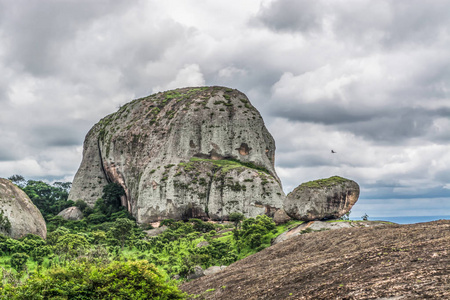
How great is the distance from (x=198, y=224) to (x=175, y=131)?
25.6 m

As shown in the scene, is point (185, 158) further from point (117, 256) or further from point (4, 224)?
point (117, 256)

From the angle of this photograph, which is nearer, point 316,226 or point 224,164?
point 316,226

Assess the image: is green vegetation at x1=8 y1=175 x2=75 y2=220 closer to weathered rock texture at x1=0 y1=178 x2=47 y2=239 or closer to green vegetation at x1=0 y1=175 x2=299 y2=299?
green vegetation at x1=0 y1=175 x2=299 y2=299

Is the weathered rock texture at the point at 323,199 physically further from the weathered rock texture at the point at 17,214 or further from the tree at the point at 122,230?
the weathered rock texture at the point at 17,214

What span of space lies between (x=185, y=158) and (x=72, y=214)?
25.5 metres

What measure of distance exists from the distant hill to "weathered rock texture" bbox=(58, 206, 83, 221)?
60.2 m

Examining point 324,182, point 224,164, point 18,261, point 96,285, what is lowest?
point 18,261

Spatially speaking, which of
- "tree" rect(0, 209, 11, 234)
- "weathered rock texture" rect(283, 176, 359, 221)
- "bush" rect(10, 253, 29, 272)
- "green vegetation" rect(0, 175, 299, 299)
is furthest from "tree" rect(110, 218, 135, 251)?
"weathered rock texture" rect(283, 176, 359, 221)

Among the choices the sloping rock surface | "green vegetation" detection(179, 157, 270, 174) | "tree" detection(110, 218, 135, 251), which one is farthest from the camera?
"green vegetation" detection(179, 157, 270, 174)

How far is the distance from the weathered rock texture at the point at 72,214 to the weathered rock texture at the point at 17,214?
90.2 ft

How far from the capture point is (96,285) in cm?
1830

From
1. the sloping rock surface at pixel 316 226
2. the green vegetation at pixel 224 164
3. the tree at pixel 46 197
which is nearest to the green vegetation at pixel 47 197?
the tree at pixel 46 197

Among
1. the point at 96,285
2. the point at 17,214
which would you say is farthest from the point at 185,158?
the point at 96,285

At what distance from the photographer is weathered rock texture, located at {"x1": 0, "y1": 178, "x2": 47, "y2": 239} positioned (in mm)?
49812
